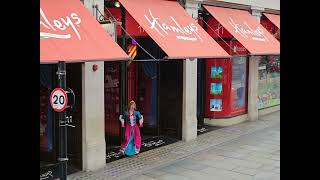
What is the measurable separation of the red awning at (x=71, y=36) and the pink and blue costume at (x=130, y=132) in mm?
2722

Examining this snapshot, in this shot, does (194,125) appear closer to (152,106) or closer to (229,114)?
(152,106)

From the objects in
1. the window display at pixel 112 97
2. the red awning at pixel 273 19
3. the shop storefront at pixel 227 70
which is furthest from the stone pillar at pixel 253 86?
the window display at pixel 112 97

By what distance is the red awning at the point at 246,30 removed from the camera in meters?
12.8

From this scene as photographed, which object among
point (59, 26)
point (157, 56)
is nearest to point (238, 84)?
point (157, 56)

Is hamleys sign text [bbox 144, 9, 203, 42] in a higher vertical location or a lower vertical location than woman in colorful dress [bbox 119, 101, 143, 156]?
higher

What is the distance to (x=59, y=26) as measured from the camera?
7.50 metres

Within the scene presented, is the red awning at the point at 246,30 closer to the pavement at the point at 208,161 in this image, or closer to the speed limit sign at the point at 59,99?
the pavement at the point at 208,161

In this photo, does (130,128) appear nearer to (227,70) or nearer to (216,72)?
(216,72)

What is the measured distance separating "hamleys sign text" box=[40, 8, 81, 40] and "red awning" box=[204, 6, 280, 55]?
20.1 ft

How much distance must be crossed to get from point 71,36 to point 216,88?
326 inches

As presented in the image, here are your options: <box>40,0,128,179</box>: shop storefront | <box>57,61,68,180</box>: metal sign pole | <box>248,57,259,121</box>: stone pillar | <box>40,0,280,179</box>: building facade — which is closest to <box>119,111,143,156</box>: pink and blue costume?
<box>40,0,280,179</box>: building facade

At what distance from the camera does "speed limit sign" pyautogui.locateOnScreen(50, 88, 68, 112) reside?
6.07 meters

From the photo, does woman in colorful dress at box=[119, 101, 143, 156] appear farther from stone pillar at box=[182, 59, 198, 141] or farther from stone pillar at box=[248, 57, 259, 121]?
stone pillar at box=[248, 57, 259, 121]
